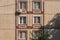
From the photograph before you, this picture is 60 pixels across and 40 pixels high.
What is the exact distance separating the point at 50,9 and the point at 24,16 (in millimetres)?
3214

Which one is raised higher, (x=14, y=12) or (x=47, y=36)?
(x=14, y=12)

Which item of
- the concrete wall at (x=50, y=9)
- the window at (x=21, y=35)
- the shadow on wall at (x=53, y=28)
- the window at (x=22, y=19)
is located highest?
the concrete wall at (x=50, y=9)

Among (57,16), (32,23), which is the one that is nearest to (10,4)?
(32,23)

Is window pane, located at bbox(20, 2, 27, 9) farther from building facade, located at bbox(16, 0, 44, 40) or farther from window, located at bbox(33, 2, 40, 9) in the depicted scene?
window, located at bbox(33, 2, 40, 9)

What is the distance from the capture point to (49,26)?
35.6 metres

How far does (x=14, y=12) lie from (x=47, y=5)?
404cm

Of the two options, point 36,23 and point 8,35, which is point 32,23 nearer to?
point 36,23

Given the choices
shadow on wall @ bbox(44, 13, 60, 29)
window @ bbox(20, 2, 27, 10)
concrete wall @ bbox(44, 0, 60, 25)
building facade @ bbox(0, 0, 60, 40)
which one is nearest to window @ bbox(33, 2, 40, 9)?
building facade @ bbox(0, 0, 60, 40)

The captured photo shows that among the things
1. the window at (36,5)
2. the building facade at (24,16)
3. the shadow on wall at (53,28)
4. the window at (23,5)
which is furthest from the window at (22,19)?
the shadow on wall at (53,28)

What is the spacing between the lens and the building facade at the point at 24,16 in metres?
35.6

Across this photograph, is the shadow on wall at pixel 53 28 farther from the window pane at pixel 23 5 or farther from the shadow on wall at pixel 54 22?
the window pane at pixel 23 5

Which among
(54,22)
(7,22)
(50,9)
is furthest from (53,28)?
(7,22)

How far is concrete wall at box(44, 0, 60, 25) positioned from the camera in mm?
35469

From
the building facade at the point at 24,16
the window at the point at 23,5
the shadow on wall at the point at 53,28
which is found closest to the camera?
the shadow on wall at the point at 53,28
